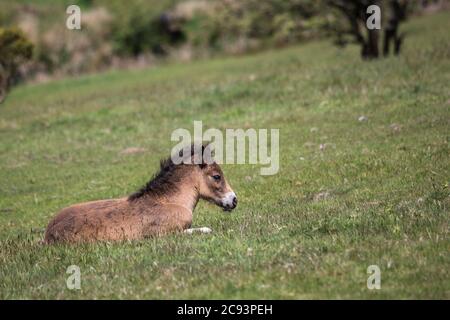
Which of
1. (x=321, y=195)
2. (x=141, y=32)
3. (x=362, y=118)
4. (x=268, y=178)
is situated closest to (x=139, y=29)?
(x=141, y=32)

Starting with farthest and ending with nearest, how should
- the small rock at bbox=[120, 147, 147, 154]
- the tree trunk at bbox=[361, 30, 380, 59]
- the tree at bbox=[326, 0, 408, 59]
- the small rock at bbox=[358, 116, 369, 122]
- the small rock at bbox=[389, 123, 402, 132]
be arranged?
the tree at bbox=[326, 0, 408, 59]
the tree trunk at bbox=[361, 30, 380, 59]
the small rock at bbox=[120, 147, 147, 154]
the small rock at bbox=[358, 116, 369, 122]
the small rock at bbox=[389, 123, 402, 132]

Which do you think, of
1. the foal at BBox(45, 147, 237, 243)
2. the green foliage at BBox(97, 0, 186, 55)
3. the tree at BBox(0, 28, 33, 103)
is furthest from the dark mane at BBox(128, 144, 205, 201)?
the green foliage at BBox(97, 0, 186, 55)

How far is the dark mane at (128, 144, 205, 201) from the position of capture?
1364 centimetres

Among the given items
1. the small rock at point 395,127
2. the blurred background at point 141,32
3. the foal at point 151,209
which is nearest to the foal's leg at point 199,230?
the foal at point 151,209

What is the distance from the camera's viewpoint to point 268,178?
1878 cm

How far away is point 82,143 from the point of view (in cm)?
2648

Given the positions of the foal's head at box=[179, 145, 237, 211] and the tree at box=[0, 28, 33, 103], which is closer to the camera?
the foal's head at box=[179, 145, 237, 211]

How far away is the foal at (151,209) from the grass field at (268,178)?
18.9 inches

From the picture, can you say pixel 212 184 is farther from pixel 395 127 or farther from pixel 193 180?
pixel 395 127

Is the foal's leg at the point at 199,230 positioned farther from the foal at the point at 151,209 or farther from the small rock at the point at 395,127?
the small rock at the point at 395,127

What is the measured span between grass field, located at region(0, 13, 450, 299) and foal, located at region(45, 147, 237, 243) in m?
0.48

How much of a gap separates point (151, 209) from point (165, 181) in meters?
0.70

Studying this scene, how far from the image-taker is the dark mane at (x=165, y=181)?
1364 cm

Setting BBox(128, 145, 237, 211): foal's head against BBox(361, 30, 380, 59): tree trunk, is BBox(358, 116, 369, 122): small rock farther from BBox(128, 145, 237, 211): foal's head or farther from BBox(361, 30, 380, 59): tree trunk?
BBox(361, 30, 380, 59): tree trunk
